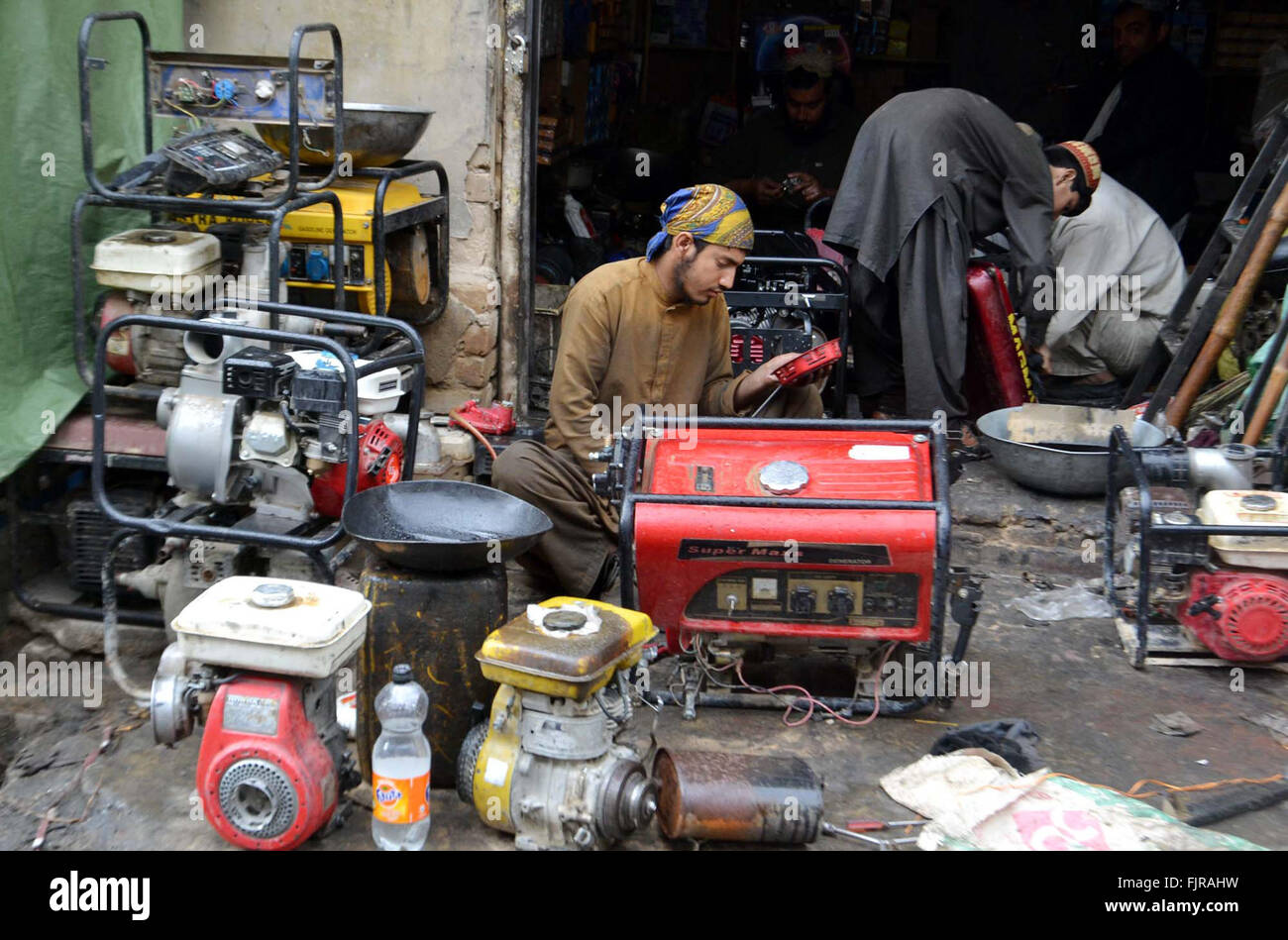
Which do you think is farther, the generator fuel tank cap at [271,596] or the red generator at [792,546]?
the red generator at [792,546]

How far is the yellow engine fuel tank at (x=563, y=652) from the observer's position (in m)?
2.93

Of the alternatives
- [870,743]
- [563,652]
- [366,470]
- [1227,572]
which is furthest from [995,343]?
[563,652]

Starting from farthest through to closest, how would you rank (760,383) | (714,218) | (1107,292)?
(1107,292) → (760,383) → (714,218)

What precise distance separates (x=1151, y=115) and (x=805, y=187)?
2078mm

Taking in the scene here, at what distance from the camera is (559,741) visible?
302cm

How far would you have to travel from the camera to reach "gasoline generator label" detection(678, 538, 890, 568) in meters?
3.48

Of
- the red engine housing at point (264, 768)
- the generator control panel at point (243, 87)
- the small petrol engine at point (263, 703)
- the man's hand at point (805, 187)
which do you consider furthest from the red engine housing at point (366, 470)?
the man's hand at point (805, 187)

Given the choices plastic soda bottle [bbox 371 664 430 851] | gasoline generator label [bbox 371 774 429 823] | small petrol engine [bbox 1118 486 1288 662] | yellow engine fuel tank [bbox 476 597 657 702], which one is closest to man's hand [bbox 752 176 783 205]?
small petrol engine [bbox 1118 486 1288 662]

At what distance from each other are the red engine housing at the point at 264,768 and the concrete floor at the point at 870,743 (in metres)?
0.14

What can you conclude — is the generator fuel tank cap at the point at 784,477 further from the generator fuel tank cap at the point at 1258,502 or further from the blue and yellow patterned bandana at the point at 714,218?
the generator fuel tank cap at the point at 1258,502

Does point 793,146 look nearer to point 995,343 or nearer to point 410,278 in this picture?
point 995,343

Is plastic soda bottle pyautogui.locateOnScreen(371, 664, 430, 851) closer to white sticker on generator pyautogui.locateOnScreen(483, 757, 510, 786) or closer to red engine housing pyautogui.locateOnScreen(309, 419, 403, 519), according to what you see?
white sticker on generator pyautogui.locateOnScreen(483, 757, 510, 786)

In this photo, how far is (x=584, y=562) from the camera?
4336mm

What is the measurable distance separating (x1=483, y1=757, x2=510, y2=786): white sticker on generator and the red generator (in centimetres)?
73
